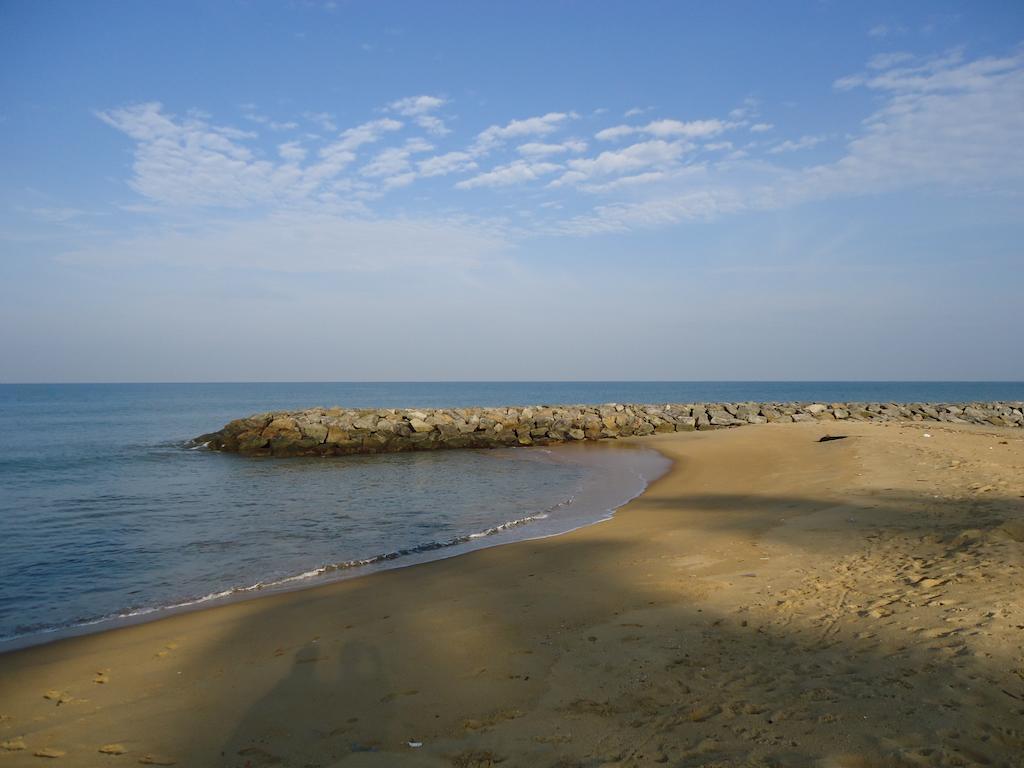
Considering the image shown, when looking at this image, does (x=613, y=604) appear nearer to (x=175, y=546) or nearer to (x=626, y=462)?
(x=175, y=546)

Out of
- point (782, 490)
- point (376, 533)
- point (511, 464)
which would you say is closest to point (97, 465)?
point (511, 464)

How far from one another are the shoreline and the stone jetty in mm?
10170

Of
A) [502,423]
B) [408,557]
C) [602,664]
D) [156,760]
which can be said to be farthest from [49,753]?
[502,423]

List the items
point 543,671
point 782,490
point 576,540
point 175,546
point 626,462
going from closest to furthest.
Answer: point 543,671 < point 576,540 < point 175,546 < point 782,490 < point 626,462

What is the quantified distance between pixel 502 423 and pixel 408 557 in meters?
18.9

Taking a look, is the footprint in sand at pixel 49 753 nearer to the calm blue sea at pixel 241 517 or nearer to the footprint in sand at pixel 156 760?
the footprint in sand at pixel 156 760

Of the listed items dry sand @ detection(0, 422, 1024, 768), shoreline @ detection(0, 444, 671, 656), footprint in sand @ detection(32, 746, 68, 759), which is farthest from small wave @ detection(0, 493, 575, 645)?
footprint in sand @ detection(32, 746, 68, 759)

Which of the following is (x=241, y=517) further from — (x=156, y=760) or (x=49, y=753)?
(x=156, y=760)

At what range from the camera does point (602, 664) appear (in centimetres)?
465

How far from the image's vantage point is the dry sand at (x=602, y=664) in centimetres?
351

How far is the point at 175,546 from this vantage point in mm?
10312

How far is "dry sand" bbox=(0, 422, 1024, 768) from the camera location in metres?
3.51

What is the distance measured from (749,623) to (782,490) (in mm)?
7560

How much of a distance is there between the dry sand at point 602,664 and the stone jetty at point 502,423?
60.6 ft
